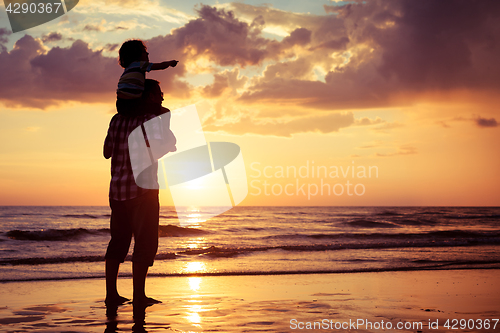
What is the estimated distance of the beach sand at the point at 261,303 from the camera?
2.88 m

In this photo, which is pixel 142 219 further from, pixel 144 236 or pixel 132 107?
pixel 132 107

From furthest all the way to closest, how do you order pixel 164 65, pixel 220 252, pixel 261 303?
pixel 220 252
pixel 261 303
pixel 164 65

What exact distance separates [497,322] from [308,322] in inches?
57.1

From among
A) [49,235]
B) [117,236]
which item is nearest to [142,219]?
[117,236]

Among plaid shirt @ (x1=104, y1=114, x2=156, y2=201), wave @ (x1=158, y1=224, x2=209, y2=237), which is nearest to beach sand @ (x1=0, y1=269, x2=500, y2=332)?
plaid shirt @ (x1=104, y1=114, x2=156, y2=201)

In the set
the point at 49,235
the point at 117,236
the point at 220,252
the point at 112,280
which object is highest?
the point at 117,236

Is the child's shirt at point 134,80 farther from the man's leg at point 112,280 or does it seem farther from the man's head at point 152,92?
the man's leg at point 112,280

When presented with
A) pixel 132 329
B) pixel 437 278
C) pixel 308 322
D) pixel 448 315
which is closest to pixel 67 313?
pixel 132 329

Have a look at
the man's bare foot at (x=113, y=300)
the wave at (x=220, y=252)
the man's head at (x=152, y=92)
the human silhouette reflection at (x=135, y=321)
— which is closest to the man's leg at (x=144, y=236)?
the human silhouette reflection at (x=135, y=321)

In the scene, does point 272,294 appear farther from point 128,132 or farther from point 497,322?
point 128,132

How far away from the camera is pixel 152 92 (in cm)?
273

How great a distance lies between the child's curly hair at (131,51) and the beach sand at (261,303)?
1743 millimetres

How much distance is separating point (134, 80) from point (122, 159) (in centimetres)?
52

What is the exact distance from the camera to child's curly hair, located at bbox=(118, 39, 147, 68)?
2.76 meters
